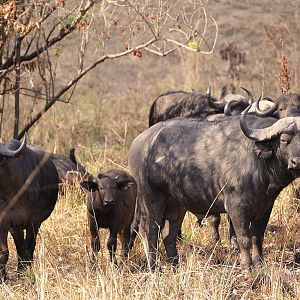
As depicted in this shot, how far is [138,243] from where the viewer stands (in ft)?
33.0

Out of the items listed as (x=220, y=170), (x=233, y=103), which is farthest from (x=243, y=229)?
(x=233, y=103)

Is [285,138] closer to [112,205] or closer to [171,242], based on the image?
[171,242]

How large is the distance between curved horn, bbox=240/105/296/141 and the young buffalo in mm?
1733

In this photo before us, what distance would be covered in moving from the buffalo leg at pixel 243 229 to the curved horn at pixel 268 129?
0.65m

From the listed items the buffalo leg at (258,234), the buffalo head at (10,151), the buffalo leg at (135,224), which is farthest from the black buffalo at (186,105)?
the buffalo head at (10,151)

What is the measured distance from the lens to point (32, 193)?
9.09m

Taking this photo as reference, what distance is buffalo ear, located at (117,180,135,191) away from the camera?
30.9 feet

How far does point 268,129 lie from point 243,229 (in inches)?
35.6

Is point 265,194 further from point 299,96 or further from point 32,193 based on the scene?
point 299,96

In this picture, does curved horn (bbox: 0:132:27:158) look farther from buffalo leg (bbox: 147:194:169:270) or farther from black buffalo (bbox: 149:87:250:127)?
black buffalo (bbox: 149:87:250:127)

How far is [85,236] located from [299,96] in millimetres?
3167

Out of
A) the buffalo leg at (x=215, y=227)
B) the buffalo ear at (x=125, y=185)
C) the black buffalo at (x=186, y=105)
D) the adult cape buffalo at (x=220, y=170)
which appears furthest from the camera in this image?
the black buffalo at (x=186, y=105)

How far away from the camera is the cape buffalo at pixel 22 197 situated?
8672 mm

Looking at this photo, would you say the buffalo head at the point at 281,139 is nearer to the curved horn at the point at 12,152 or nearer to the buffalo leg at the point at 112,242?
the curved horn at the point at 12,152
